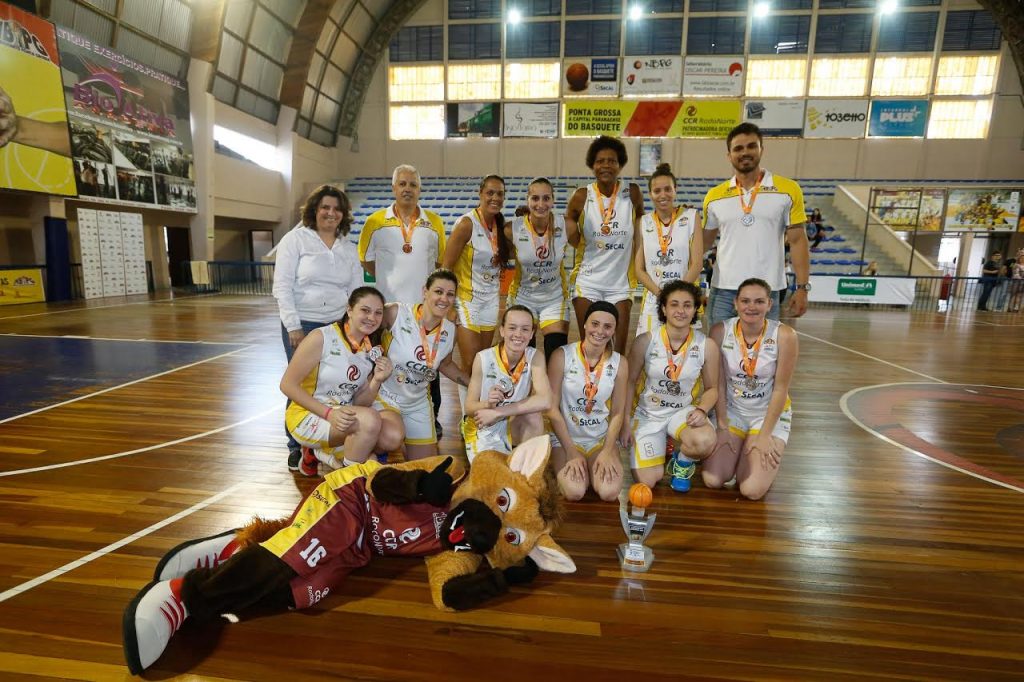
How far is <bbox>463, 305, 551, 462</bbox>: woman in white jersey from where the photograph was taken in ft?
9.39

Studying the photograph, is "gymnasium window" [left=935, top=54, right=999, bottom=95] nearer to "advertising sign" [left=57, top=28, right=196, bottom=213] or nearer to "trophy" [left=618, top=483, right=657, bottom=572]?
"trophy" [left=618, top=483, right=657, bottom=572]

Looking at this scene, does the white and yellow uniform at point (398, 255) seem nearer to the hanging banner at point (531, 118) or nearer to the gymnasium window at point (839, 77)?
the hanging banner at point (531, 118)

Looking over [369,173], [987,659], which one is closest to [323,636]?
[987,659]

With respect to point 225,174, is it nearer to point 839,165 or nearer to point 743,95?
point 743,95

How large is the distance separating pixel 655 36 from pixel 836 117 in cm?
748

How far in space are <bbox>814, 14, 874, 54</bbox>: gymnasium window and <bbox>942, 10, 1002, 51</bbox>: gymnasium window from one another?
265 centimetres

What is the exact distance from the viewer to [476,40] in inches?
817

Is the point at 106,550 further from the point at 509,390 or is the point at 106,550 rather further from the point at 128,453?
the point at 509,390

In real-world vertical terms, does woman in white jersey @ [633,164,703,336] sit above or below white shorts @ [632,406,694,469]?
above

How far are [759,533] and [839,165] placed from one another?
2238cm

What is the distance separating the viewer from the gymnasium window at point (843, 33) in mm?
18875

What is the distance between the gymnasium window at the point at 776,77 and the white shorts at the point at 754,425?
67.6 feet

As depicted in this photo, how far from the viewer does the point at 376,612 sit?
1.92m

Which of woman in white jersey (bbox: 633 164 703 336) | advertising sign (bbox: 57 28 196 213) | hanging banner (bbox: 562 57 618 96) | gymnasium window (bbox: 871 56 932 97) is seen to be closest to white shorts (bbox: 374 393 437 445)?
woman in white jersey (bbox: 633 164 703 336)
